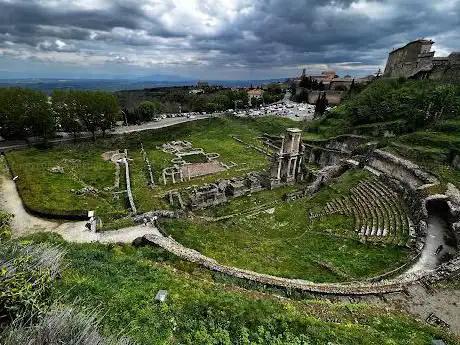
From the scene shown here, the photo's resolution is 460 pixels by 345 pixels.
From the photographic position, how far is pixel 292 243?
981 inches

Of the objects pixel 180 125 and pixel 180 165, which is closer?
pixel 180 165

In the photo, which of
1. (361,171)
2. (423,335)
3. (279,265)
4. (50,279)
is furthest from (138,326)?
(361,171)

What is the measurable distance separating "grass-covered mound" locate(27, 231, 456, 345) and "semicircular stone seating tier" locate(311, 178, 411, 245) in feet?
37.4

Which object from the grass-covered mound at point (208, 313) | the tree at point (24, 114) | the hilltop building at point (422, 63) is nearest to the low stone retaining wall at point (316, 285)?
the grass-covered mound at point (208, 313)

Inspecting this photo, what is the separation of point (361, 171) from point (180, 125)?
1927 inches

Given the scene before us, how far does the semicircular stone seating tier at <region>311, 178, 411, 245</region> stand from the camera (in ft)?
78.8

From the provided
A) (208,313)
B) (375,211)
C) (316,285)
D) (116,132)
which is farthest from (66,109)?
(208,313)

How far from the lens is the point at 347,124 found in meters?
54.5

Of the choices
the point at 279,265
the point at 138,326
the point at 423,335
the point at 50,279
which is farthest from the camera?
the point at 279,265

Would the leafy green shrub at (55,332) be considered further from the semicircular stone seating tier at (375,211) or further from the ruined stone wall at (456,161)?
the ruined stone wall at (456,161)

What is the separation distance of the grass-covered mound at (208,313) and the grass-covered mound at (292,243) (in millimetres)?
6189

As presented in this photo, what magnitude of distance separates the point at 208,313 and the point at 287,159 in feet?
102

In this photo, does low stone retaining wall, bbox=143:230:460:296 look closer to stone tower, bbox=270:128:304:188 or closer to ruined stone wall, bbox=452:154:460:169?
ruined stone wall, bbox=452:154:460:169

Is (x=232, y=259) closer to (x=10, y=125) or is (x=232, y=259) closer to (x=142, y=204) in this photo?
(x=142, y=204)
